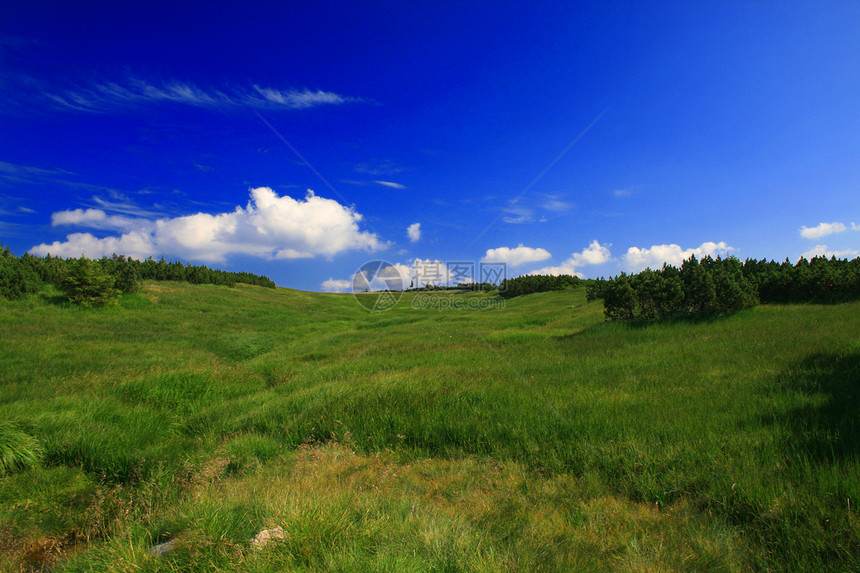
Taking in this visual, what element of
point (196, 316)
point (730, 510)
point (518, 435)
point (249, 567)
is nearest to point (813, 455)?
point (730, 510)

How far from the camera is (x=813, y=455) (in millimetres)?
3801

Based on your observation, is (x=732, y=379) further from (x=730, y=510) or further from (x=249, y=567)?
(x=249, y=567)

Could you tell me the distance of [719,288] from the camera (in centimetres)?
1411

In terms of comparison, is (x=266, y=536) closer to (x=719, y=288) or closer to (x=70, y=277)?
(x=719, y=288)

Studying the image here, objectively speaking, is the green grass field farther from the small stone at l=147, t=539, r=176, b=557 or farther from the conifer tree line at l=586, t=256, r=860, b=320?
the conifer tree line at l=586, t=256, r=860, b=320

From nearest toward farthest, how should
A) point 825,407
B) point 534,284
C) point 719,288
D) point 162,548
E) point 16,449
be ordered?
point 162,548
point 16,449
point 825,407
point 719,288
point 534,284

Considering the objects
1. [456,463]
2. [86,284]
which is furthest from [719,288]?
[86,284]

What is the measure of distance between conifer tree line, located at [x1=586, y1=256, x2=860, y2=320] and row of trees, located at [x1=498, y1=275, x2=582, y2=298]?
52.3 metres

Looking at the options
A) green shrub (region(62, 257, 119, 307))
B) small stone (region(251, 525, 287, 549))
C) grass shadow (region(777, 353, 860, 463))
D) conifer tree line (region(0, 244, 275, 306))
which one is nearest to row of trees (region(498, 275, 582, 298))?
conifer tree line (region(0, 244, 275, 306))

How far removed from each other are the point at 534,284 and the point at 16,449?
75233mm

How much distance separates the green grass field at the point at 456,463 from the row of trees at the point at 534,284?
62.8m

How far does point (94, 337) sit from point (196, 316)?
11.3 metres

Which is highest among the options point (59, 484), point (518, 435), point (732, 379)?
point (732, 379)

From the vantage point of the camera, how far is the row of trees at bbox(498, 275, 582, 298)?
71.6 m
